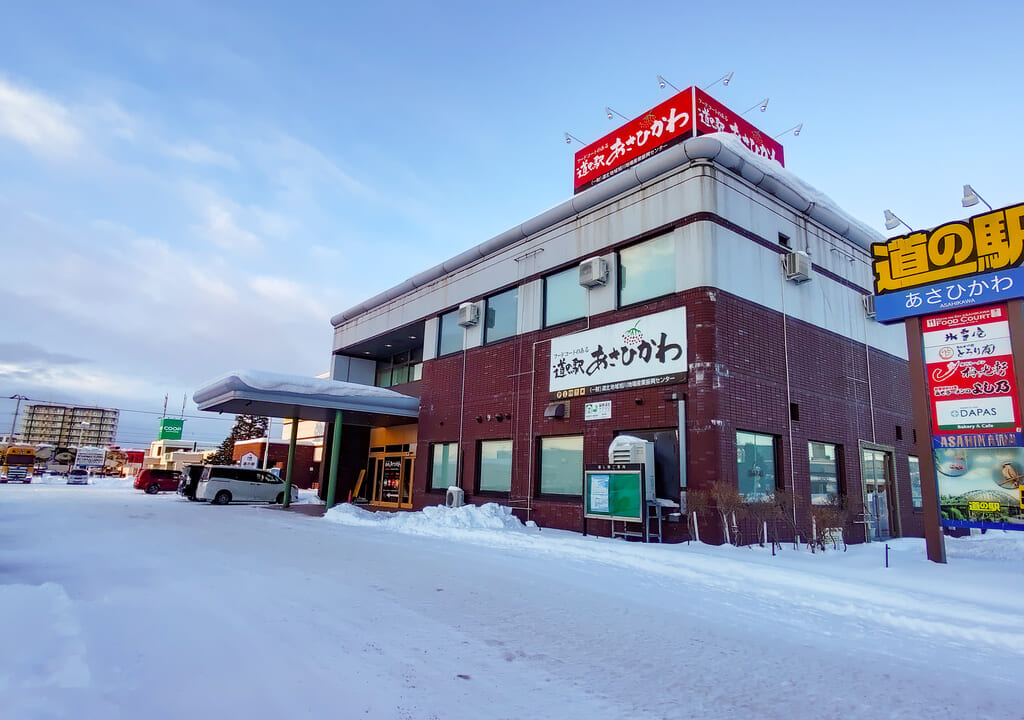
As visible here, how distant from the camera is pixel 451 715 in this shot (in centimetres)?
371

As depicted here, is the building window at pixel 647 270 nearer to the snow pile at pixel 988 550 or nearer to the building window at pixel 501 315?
the building window at pixel 501 315

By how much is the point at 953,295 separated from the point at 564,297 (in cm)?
925

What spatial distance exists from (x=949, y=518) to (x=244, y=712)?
1136 cm

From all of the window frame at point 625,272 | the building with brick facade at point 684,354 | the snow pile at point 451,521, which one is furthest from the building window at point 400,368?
the window frame at point 625,272

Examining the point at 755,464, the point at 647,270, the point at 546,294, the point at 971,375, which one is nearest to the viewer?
the point at 971,375

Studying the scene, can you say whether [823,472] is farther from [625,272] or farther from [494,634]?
[494,634]

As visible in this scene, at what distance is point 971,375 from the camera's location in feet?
34.5

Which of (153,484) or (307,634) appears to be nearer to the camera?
(307,634)

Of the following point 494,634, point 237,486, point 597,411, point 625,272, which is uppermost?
point 625,272

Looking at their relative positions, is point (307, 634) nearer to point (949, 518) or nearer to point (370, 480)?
point (949, 518)

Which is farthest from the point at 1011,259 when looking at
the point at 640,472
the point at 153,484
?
the point at 153,484

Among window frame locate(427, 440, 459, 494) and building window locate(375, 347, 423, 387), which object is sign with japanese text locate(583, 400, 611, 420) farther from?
building window locate(375, 347, 423, 387)

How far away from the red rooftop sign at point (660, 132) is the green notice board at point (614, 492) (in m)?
11.7

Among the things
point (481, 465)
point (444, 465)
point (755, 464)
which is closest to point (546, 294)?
point (481, 465)
